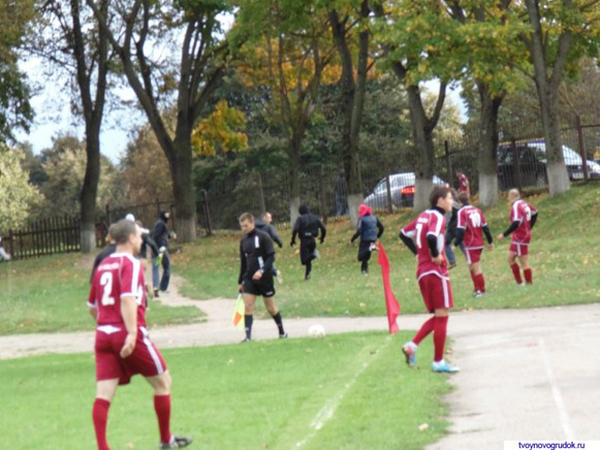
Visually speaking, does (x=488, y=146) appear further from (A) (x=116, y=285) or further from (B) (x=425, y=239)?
(A) (x=116, y=285)

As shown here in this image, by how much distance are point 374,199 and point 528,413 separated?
122ft

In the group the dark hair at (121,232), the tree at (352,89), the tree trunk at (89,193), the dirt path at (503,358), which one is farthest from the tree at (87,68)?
the dark hair at (121,232)

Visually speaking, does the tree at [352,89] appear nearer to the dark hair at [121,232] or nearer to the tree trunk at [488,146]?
the tree trunk at [488,146]

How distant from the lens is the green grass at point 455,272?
21000mm

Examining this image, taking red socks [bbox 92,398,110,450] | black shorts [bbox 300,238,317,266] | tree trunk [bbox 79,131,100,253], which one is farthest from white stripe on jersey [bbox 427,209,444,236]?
tree trunk [bbox 79,131,100,253]

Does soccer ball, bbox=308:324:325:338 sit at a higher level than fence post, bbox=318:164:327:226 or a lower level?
lower

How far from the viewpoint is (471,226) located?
21422 mm

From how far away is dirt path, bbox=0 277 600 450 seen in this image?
9.22 m

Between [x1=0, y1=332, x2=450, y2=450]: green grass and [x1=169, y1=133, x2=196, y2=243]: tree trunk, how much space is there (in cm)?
2881

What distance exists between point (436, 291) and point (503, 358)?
4.77 feet

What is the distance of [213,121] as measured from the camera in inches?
1917

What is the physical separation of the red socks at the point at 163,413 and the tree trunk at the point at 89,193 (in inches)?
1513

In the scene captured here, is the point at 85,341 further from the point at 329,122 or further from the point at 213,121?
the point at 329,122

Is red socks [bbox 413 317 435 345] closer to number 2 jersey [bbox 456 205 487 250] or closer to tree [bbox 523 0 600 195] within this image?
number 2 jersey [bbox 456 205 487 250]
